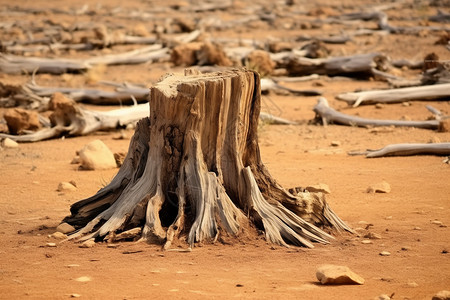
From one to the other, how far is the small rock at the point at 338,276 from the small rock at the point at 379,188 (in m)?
2.46

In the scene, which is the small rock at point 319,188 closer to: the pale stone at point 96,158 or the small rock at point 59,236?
the small rock at point 59,236

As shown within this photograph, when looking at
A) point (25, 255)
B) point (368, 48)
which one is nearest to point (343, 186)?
point (25, 255)

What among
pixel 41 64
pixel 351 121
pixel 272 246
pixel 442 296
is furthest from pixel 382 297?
pixel 41 64

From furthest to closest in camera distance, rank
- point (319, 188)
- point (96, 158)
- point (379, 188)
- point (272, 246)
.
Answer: point (96, 158) → point (379, 188) → point (319, 188) → point (272, 246)

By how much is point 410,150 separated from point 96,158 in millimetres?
3302

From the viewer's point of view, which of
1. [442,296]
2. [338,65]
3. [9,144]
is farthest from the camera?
[338,65]

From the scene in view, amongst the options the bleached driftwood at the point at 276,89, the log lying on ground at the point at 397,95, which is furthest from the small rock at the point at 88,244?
the bleached driftwood at the point at 276,89

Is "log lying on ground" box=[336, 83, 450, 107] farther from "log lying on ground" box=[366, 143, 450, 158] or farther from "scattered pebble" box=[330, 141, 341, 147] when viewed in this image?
"log lying on ground" box=[366, 143, 450, 158]

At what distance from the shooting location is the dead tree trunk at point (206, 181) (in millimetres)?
4824

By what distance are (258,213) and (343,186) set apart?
6.63 feet

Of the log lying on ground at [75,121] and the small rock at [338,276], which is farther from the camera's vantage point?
the log lying on ground at [75,121]

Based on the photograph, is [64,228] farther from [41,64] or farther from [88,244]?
[41,64]

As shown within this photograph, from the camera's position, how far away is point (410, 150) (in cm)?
803

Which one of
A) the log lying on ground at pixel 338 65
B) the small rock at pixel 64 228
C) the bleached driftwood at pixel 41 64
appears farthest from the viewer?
the bleached driftwood at pixel 41 64
